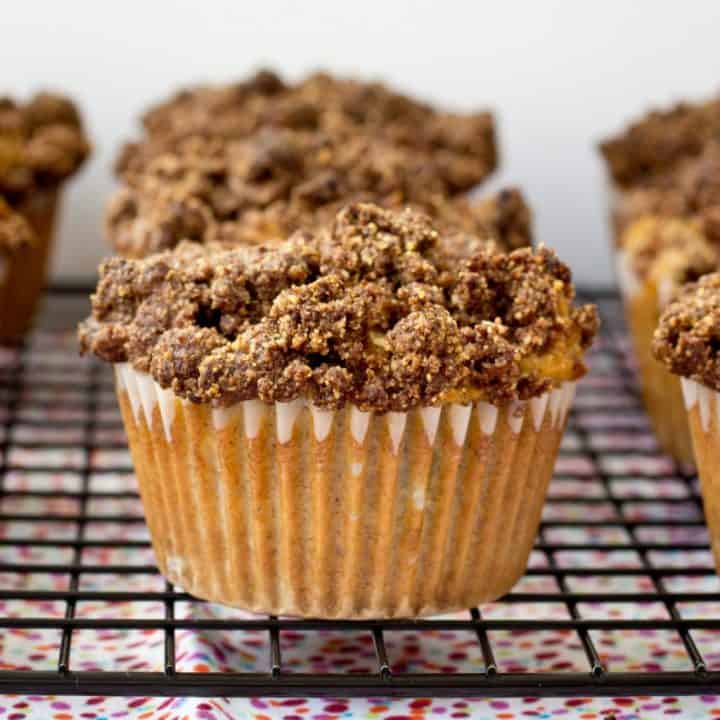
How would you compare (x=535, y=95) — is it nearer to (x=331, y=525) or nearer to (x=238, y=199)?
(x=238, y=199)

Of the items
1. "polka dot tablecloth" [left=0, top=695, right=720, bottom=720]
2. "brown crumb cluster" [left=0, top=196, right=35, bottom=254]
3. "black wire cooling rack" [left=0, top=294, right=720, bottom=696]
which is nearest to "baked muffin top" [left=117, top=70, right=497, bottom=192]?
"brown crumb cluster" [left=0, top=196, right=35, bottom=254]

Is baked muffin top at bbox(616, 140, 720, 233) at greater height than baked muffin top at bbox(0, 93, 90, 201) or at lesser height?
greater

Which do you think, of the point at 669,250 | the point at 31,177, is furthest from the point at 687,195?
the point at 31,177

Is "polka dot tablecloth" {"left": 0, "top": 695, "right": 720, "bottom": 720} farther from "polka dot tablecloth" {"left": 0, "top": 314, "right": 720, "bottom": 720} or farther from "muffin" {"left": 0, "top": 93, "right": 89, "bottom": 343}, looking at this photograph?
"muffin" {"left": 0, "top": 93, "right": 89, "bottom": 343}

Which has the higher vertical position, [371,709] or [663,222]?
[663,222]

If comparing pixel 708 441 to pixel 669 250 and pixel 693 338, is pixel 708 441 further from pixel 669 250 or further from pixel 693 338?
pixel 669 250

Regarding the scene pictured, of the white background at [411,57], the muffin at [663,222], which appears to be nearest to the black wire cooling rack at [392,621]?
the muffin at [663,222]

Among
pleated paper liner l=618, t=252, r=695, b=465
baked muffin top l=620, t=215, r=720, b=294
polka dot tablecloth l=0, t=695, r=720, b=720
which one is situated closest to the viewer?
polka dot tablecloth l=0, t=695, r=720, b=720
